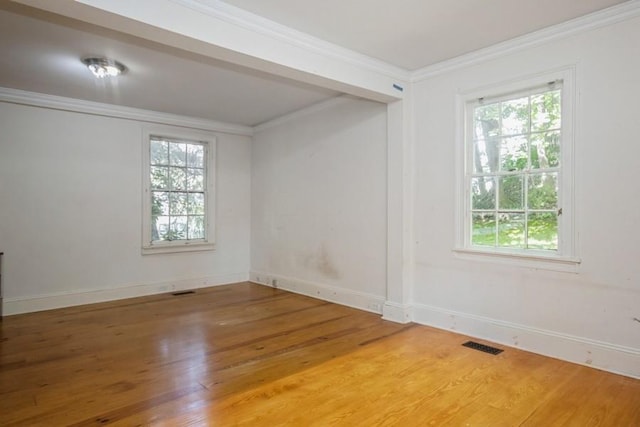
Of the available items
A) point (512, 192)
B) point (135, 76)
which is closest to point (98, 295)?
point (135, 76)

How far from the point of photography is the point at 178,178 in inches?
225

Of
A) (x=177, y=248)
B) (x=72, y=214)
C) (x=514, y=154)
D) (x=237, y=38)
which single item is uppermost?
(x=237, y=38)

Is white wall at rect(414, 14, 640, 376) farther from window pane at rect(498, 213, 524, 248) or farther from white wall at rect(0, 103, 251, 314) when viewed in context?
white wall at rect(0, 103, 251, 314)

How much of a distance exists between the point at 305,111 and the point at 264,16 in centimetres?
253

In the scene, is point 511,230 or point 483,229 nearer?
point 511,230

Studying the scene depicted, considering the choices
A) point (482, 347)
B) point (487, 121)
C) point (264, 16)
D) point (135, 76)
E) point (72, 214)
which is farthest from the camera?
point (72, 214)

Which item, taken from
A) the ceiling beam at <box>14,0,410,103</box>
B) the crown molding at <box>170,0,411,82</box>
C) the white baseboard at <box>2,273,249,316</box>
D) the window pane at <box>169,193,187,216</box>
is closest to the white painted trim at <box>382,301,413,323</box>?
the ceiling beam at <box>14,0,410,103</box>

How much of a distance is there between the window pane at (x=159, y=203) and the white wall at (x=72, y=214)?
0.68ft

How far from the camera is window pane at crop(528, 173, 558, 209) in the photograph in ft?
10.1

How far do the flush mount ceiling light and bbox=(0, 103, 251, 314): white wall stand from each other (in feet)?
5.26

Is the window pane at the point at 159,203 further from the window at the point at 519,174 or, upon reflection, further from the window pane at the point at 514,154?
the window pane at the point at 514,154

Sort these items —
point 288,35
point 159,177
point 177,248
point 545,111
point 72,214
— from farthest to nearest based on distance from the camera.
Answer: point 177,248, point 159,177, point 72,214, point 545,111, point 288,35

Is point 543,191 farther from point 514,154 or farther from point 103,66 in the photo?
point 103,66

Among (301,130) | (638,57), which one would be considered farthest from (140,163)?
(638,57)
